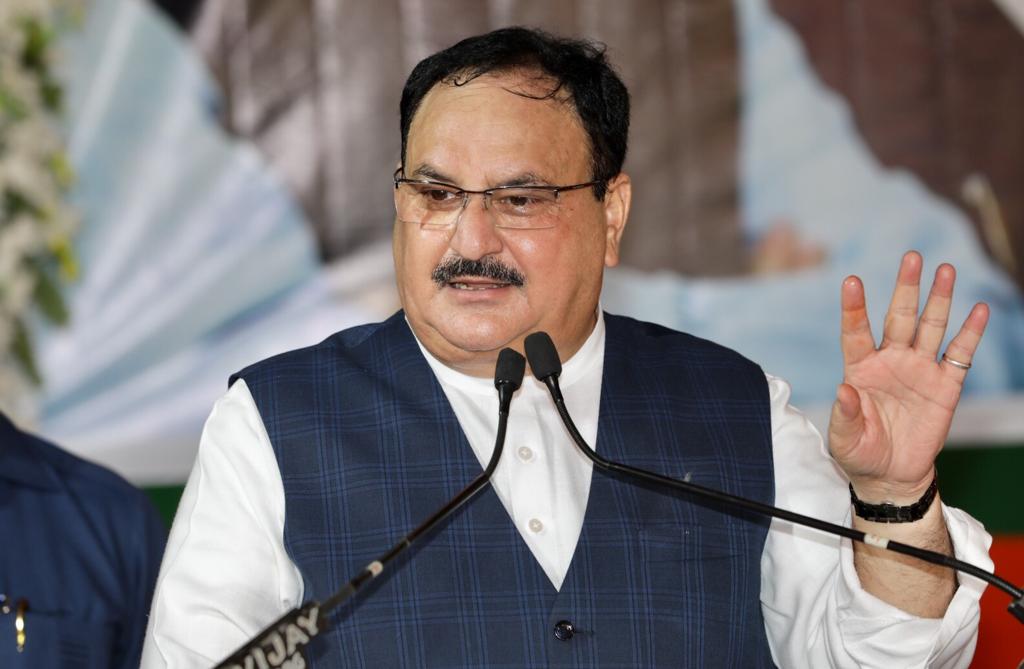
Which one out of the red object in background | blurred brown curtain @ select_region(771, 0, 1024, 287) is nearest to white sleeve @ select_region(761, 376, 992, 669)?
the red object in background

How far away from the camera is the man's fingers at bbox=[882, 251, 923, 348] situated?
1.67m

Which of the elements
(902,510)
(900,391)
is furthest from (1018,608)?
(900,391)

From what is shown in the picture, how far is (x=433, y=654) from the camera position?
1751 mm

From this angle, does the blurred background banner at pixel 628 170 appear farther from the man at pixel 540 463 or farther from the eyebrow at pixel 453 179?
the eyebrow at pixel 453 179

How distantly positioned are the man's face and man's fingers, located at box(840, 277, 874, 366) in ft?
1.37

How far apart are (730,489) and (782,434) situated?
0.14m

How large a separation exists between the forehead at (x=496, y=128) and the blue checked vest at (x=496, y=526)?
0.32m

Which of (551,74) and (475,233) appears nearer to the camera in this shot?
(475,233)

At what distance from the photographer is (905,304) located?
1.71 metres

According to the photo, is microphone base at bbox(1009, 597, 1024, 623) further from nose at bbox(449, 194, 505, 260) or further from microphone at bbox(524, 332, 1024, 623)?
nose at bbox(449, 194, 505, 260)

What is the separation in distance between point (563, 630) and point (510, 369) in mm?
368

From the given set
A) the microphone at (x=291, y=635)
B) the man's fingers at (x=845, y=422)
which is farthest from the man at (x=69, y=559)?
the man's fingers at (x=845, y=422)

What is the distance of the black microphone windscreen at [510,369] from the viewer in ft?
5.43

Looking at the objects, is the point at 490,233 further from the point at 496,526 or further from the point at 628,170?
the point at 628,170
